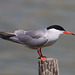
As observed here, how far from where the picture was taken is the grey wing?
21.9 ft

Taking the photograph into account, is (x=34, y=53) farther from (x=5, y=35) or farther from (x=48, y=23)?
(x=5, y=35)

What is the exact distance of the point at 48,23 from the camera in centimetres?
1315

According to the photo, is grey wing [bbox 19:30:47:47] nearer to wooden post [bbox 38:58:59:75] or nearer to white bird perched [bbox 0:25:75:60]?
white bird perched [bbox 0:25:75:60]

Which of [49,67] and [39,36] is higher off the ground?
[39,36]

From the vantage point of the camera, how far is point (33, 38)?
679 centimetres

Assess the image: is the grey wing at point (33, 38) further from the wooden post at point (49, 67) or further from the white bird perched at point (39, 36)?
the wooden post at point (49, 67)

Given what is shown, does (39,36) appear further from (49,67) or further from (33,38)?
(49,67)

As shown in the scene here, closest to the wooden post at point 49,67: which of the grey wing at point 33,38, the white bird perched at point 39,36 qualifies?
the white bird perched at point 39,36

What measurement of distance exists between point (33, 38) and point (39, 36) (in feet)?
0.47

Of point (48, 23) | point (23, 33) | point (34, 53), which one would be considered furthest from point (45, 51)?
point (23, 33)

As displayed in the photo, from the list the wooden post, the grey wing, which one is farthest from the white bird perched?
the wooden post

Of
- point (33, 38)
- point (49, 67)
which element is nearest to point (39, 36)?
point (33, 38)

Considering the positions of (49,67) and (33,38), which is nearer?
(49,67)

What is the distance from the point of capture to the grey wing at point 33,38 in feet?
21.9
